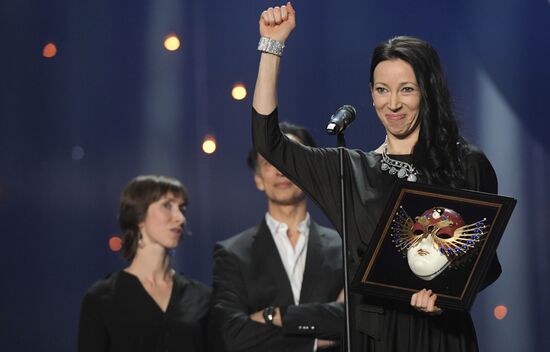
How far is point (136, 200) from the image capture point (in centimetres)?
408

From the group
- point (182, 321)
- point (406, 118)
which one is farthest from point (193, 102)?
point (406, 118)

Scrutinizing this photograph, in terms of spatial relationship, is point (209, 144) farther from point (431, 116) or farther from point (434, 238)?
point (434, 238)

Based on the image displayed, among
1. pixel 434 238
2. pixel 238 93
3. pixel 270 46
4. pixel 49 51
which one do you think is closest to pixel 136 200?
pixel 238 93

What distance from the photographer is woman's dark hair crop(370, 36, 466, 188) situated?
2.61 m

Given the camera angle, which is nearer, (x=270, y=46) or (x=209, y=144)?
(x=270, y=46)

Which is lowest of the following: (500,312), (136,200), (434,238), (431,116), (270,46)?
(500,312)

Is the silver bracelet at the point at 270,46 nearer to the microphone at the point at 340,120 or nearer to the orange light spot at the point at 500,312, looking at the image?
the microphone at the point at 340,120

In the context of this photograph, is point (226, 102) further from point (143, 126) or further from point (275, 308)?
point (275, 308)

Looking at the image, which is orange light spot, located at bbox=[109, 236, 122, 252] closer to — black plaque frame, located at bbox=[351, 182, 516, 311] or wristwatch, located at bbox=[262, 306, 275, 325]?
wristwatch, located at bbox=[262, 306, 275, 325]

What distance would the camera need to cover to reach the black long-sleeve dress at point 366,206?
8.31 ft

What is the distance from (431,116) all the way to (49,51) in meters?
2.39

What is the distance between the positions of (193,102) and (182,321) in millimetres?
1100

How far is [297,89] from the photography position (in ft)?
14.9

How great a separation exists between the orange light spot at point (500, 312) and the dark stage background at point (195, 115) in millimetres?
24
